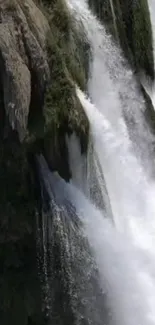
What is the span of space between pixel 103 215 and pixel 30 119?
1.51 meters

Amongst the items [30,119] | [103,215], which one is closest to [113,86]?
[103,215]

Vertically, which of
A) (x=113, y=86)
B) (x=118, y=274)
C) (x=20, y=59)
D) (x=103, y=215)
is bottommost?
(x=118, y=274)

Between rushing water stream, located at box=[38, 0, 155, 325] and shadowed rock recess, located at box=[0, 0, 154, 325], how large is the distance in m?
0.18

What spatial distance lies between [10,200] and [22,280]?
1.01 meters

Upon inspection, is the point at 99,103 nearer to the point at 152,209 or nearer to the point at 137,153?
the point at 137,153

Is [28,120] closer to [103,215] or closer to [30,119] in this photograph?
[30,119]

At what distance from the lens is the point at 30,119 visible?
7.08 meters

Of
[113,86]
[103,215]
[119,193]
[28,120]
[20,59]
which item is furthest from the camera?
[113,86]

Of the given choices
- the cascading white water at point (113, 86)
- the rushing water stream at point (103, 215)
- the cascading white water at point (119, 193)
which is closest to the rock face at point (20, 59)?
the rushing water stream at point (103, 215)

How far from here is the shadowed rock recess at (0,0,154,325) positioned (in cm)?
679

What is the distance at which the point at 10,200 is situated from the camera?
7.46 metres

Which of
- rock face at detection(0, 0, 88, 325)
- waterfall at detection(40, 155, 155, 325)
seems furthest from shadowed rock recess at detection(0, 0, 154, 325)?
waterfall at detection(40, 155, 155, 325)

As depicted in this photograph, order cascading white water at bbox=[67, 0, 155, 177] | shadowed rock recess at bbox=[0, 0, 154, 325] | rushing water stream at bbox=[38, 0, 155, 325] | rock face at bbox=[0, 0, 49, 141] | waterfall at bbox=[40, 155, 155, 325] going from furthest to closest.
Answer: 1. cascading white water at bbox=[67, 0, 155, 177]
2. waterfall at bbox=[40, 155, 155, 325]
3. rushing water stream at bbox=[38, 0, 155, 325]
4. shadowed rock recess at bbox=[0, 0, 154, 325]
5. rock face at bbox=[0, 0, 49, 141]

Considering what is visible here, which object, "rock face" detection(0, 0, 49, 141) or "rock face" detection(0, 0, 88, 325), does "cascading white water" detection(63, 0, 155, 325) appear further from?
"rock face" detection(0, 0, 49, 141)
